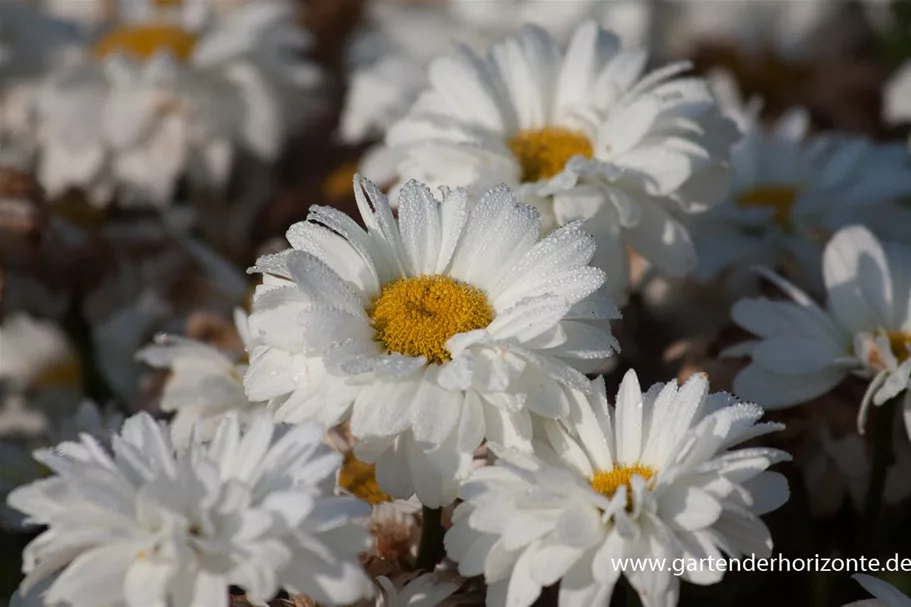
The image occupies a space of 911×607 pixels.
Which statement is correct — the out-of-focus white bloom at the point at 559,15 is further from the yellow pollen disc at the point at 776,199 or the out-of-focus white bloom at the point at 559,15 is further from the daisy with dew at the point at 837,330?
the daisy with dew at the point at 837,330

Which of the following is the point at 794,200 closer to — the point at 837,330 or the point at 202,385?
the point at 837,330

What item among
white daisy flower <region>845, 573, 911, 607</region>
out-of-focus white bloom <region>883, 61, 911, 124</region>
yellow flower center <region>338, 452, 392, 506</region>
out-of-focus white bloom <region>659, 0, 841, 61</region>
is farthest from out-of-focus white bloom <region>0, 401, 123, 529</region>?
out-of-focus white bloom <region>659, 0, 841, 61</region>

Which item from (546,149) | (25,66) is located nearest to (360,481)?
(546,149)

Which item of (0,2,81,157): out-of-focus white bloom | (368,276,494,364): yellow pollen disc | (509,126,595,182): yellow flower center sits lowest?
(368,276,494,364): yellow pollen disc

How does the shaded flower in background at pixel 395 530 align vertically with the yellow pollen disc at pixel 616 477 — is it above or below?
below

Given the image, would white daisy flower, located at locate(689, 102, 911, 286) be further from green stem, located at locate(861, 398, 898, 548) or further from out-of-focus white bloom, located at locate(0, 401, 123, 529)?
out-of-focus white bloom, located at locate(0, 401, 123, 529)

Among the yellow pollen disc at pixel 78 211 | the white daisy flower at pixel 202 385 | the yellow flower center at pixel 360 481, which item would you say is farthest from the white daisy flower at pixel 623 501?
the yellow pollen disc at pixel 78 211

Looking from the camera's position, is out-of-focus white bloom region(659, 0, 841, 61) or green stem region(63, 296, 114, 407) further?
out-of-focus white bloom region(659, 0, 841, 61)
